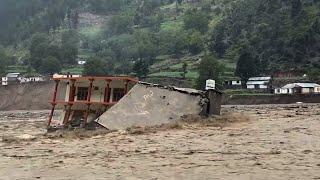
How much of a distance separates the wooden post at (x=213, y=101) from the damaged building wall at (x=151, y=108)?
136cm

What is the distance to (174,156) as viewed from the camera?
17719 millimetres

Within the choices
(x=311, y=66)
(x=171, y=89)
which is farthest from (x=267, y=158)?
(x=311, y=66)

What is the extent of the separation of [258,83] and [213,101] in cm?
7436

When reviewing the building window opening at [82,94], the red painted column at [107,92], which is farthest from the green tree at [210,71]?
the red painted column at [107,92]

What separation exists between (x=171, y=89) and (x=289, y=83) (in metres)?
78.6

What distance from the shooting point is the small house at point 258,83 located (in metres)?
103

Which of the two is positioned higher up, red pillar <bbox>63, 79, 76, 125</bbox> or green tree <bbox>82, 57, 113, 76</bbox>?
green tree <bbox>82, 57, 113, 76</bbox>

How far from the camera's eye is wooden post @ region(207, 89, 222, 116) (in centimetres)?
3256

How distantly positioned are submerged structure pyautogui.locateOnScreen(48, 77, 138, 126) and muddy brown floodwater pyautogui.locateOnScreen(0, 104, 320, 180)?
7.02m

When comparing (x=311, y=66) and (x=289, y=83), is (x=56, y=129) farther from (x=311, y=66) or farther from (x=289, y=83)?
(x=311, y=66)

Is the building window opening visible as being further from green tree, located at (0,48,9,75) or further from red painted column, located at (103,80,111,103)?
green tree, located at (0,48,9,75)

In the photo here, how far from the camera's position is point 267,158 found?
1645 centimetres

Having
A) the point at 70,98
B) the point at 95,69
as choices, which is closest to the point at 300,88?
the point at 95,69

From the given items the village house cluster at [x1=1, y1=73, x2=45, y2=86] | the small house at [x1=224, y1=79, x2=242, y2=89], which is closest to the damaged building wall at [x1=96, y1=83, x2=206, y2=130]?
the small house at [x1=224, y1=79, x2=242, y2=89]
